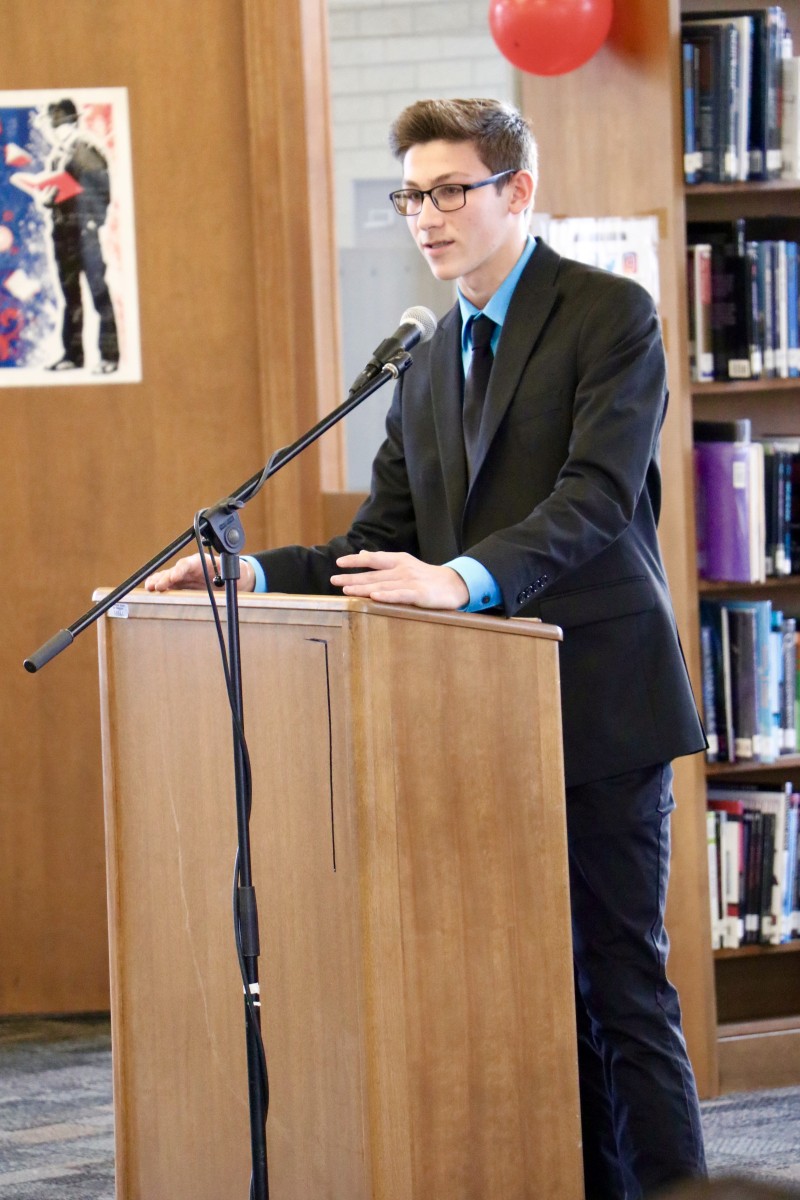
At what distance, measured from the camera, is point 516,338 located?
1978 mm

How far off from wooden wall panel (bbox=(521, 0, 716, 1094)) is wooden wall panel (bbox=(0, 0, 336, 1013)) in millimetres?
713

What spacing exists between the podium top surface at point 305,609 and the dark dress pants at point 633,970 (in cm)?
44

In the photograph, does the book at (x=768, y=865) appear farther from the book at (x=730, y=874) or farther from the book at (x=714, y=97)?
the book at (x=714, y=97)

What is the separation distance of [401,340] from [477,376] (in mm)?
394

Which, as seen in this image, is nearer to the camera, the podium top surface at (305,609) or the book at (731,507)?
the podium top surface at (305,609)

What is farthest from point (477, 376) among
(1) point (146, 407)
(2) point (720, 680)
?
(1) point (146, 407)

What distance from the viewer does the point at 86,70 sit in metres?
3.32

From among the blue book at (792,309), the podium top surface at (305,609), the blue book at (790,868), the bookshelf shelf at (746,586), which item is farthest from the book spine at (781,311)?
the podium top surface at (305,609)

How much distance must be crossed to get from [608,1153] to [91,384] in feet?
6.90

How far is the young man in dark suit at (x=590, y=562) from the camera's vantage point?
6.35 ft

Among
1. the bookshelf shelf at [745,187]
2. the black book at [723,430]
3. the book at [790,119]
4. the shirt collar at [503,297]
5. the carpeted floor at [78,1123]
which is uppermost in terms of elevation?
the book at [790,119]

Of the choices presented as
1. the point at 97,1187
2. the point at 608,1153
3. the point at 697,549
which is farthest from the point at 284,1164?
the point at 697,549

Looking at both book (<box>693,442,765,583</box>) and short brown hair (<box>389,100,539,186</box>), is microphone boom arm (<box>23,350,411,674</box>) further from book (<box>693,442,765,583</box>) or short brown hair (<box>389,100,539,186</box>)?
book (<box>693,442,765,583</box>)

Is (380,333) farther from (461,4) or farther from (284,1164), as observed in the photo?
(284,1164)
